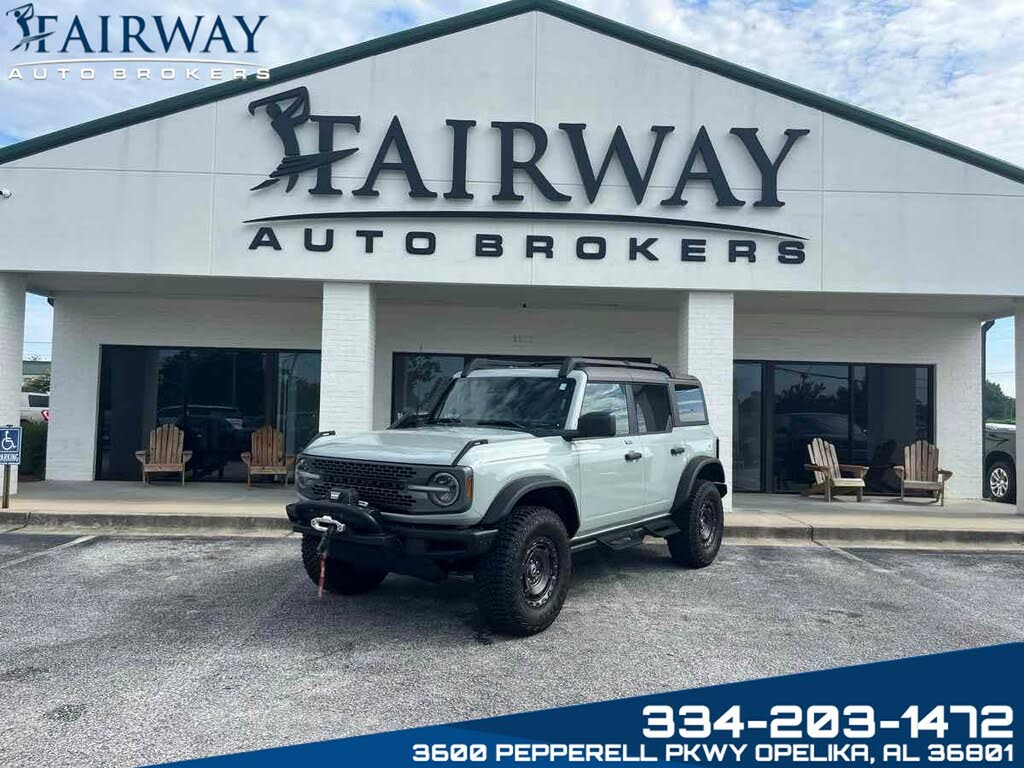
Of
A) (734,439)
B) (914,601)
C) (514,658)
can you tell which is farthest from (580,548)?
(734,439)

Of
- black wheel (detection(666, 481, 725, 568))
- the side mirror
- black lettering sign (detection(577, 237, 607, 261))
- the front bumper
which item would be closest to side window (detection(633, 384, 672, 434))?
black wheel (detection(666, 481, 725, 568))

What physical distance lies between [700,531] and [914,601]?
77.9 inches

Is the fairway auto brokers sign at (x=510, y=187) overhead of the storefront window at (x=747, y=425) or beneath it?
overhead

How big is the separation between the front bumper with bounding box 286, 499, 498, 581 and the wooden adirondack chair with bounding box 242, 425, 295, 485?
842 cm

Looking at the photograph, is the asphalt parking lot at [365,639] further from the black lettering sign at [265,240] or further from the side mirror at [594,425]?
the black lettering sign at [265,240]

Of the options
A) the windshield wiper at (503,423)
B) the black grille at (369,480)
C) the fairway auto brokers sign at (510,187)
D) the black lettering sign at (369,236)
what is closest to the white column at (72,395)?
the fairway auto brokers sign at (510,187)

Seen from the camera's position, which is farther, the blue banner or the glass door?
the glass door

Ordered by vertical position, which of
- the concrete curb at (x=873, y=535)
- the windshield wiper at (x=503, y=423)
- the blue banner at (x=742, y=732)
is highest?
the windshield wiper at (x=503, y=423)

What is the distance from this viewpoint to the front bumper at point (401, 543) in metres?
4.97

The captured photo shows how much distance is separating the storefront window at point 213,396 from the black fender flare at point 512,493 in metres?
9.26

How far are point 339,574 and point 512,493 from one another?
1927 millimetres

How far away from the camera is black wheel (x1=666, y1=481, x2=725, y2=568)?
7.48 m

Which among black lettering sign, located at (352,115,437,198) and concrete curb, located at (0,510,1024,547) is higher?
black lettering sign, located at (352,115,437,198)

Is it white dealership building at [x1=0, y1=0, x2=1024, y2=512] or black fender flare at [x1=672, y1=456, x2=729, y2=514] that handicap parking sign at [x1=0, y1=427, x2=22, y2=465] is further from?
black fender flare at [x1=672, y1=456, x2=729, y2=514]
